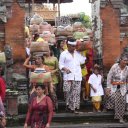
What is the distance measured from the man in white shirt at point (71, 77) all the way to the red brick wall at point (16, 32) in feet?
4.34

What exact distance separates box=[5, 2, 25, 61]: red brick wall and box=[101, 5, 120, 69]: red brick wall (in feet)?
6.56

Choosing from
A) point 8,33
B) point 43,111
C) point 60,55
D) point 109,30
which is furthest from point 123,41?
point 43,111

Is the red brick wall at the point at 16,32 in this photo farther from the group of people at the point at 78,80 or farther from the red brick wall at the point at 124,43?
the red brick wall at the point at 124,43

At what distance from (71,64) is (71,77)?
0.29m

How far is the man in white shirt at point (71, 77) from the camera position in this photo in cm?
1164

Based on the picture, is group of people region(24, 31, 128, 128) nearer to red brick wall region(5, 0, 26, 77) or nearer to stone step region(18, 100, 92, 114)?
stone step region(18, 100, 92, 114)

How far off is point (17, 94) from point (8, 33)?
1.87 m

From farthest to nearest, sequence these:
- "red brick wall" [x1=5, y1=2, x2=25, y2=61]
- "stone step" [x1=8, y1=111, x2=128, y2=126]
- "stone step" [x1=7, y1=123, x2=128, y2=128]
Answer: "red brick wall" [x1=5, y1=2, x2=25, y2=61]
"stone step" [x1=8, y1=111, x2=128, y2=126]
"stone step" [x1=7, y1=123, x2=128, y2=128]

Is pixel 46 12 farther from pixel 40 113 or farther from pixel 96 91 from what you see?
pixel 40 113

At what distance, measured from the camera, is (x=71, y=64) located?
11711 millimetres

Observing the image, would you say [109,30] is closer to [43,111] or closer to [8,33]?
[8,33]

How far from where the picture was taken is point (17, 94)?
11.3 meters

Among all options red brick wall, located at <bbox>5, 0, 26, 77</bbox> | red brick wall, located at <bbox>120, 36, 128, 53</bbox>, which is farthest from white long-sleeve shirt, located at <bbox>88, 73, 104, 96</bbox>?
red brick wall, located at <bbox>5, 0, 26, 77</bbox>

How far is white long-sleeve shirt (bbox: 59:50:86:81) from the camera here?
38.2ft
